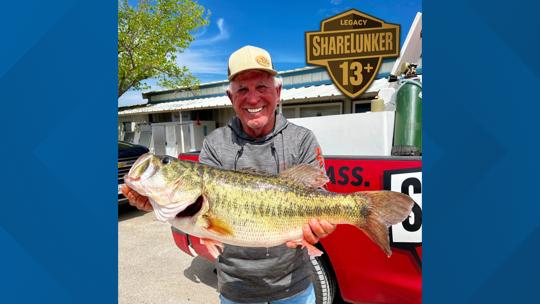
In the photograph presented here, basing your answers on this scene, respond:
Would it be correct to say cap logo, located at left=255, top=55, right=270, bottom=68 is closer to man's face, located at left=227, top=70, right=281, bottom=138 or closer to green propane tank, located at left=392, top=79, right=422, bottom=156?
man's face, located at left=227, top=70, right=281, bottom=138

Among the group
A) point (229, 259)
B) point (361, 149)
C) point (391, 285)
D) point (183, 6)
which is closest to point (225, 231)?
point (229, 259)

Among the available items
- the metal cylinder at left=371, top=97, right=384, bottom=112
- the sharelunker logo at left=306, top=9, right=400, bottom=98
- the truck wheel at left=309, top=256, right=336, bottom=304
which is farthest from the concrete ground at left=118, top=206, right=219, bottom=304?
the sharelunker logo at left=306, top=9, right=400, bottom=98

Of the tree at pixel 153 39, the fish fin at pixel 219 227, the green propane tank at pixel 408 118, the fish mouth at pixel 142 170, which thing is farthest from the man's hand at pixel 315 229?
the tree at pixel 153 39

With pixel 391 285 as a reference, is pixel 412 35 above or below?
above

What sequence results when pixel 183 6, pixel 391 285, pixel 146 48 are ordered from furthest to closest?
pixel 183 6, pixel 146 48, pixel 391 285

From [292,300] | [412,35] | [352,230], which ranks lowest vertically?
[292,300]

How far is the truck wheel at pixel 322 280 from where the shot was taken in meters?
2.92

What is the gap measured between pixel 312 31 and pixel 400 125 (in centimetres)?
817

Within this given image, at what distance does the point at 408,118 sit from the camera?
10.8 feet

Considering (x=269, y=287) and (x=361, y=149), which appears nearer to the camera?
(x=269, y=287)

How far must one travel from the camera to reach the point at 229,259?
6.28 ft

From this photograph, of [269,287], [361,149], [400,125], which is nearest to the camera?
[269,287]

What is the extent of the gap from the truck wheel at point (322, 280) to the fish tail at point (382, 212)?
4.16 ft

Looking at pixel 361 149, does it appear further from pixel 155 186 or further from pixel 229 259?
pixel 155 186
